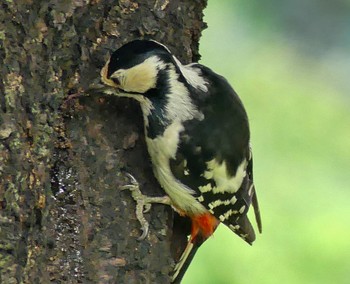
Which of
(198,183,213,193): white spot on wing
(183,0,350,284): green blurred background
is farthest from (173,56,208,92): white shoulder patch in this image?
(183,0,350,284): green blurred background

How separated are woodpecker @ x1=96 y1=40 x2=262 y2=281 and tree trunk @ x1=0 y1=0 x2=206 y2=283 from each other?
0.05 metres

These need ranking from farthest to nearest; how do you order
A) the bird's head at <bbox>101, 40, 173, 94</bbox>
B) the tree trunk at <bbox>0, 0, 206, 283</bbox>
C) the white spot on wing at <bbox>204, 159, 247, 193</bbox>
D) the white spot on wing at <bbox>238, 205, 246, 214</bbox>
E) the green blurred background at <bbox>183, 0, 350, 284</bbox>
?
the green blurred background at <bbox>183, 0, 350, 284</bbox> < the white spot on wing at <bbox>238, 205, 246, 214</bbox> < the white spot on wing at <bbox>204, 159, 247, 193</bbox> < the bird's head at <bbox>101, 40, 173, 94</bbox> < the tree trunk at <bbox>0, 0, 206, 283</bbox>

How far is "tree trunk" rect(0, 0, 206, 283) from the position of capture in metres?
1.72

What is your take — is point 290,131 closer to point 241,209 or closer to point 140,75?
point 241,209

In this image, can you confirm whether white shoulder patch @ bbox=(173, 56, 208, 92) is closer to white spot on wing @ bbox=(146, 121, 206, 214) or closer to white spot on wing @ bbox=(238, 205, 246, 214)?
white spot on wing @ bbox=(146, 121, 206, 214)

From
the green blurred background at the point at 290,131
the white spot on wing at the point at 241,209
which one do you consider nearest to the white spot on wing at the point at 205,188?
the white spot on wing at the point at 241,209

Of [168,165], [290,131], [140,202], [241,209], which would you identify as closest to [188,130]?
[168,165]

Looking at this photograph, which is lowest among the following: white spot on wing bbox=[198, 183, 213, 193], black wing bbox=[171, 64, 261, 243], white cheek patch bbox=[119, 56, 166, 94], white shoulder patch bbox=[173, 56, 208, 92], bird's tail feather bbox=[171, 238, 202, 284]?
bird's tail feather bbox=[171, 238, 202, 284]

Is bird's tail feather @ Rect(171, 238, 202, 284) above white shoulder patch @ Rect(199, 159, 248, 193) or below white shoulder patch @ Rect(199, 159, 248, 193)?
below

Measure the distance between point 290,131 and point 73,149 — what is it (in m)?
2.78

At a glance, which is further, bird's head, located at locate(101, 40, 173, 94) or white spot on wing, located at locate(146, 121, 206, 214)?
white spot on wing, located at locate(146, 121, 206, 214)

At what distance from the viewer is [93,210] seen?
1.97 meters

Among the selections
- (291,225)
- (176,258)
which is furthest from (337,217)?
(176,258)

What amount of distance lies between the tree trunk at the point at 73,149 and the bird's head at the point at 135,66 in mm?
84
